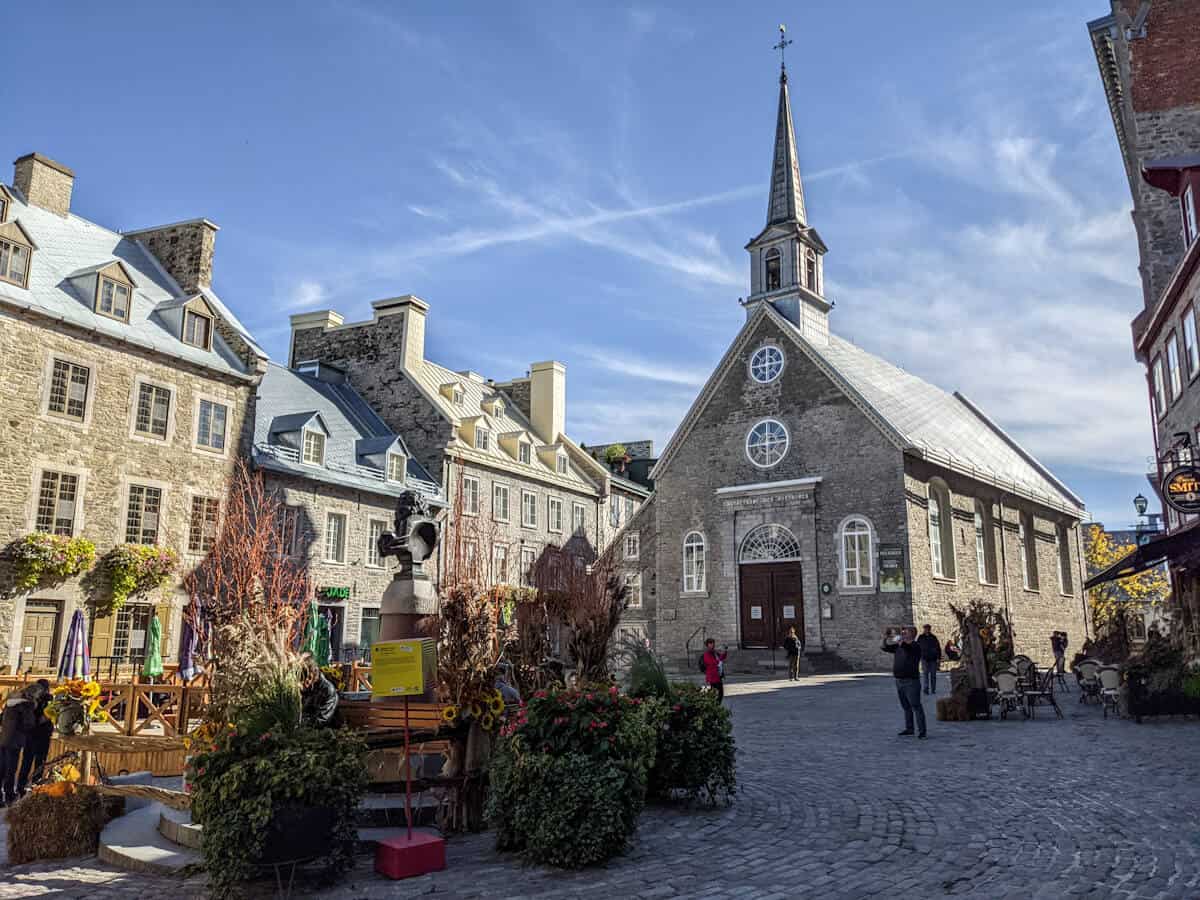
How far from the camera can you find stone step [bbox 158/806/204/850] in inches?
300

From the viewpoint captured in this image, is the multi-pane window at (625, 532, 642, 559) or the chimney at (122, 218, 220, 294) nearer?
the chimney at (122, 218, 220, 294)

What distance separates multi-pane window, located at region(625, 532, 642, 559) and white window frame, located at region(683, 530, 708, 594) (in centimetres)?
269

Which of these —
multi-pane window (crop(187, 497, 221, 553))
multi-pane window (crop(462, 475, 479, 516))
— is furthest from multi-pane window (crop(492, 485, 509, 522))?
multi-pane window (crop(187, 497, 221, 553))

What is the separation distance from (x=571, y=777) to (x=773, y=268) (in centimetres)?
3498

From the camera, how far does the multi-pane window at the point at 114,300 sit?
2403cm

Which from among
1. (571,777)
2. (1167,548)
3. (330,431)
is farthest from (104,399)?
(1167,548)

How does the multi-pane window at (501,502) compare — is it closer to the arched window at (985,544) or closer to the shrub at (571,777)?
the arched window at (985,544)

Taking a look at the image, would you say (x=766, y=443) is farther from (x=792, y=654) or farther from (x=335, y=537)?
(x=335, y=537)

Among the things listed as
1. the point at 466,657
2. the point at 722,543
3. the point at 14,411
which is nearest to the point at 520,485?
the point at 722,543

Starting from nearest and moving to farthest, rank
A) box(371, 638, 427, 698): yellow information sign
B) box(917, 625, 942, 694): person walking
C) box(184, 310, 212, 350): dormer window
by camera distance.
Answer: box(371, 638, 427, 698): yellow information sign, box(917, 625, 942, 694): person walking, box(184, 310, 212, 350): dormer window

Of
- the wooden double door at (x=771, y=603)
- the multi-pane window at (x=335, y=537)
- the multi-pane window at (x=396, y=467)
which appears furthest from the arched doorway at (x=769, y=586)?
the multi-pane window at (x=335, y=537)

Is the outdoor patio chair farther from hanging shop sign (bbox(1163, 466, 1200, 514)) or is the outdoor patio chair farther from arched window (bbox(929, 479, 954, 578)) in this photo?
arched window (bbox(929, 479, 954, 578))

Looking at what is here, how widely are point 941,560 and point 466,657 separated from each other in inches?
1160

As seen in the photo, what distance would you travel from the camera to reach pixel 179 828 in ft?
25.7
